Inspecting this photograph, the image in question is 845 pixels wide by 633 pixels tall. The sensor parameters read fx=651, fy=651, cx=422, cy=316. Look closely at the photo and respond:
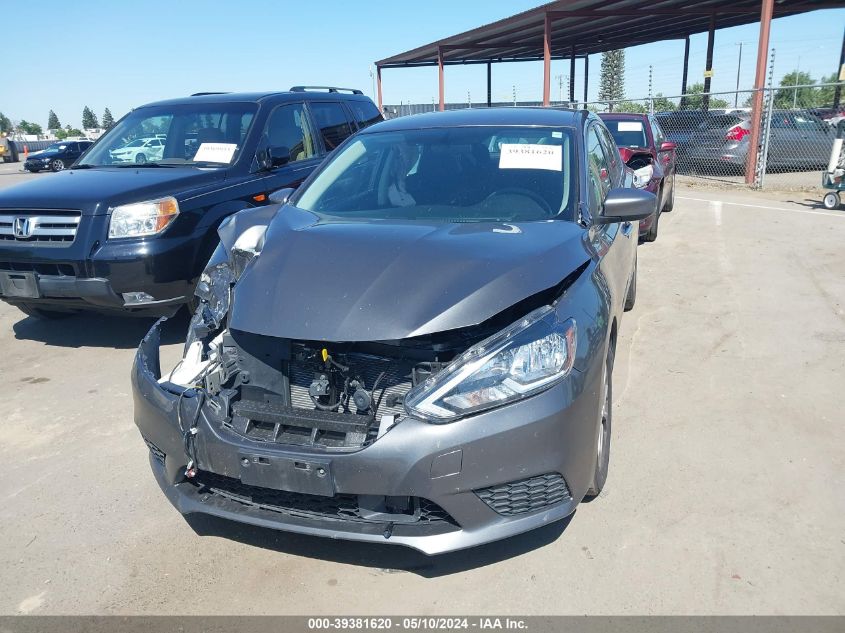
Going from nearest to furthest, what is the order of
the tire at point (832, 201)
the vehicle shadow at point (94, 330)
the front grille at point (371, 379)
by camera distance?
the front grille at point (371, 379), the vehicle shadow at point (94, 330), the tire at point (832, 201)

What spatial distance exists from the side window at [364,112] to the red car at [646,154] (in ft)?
10.5

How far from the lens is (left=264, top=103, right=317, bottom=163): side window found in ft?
20.0

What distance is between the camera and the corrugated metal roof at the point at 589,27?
19938 mm

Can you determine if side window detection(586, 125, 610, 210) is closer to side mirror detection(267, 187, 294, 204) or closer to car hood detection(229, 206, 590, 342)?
car hood detection(229, 206, 590, 342)

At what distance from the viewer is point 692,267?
7.54 m

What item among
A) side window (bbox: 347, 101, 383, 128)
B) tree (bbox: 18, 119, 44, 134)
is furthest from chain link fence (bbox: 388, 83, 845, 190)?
tree (bbox: 18, 119, 44, 134)

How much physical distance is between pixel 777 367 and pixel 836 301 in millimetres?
1996

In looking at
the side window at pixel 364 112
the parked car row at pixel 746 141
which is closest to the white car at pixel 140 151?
the side window at pixel 364 112

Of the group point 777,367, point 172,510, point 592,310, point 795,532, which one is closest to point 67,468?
point 172,510

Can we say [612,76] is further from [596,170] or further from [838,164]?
[596,170]

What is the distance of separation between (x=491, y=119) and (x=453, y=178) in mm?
610

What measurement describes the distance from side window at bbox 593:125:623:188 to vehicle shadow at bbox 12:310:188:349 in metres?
3.63

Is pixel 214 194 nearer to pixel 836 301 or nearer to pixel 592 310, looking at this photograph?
pixel 592 310

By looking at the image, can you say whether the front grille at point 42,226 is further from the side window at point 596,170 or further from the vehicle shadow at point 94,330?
the side window at point 596,170
